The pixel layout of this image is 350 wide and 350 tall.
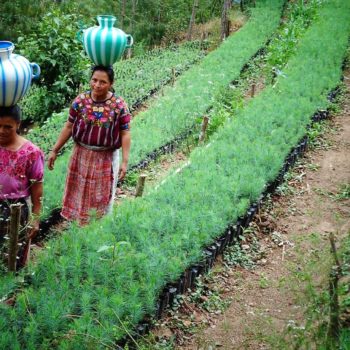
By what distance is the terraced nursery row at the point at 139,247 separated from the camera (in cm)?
321

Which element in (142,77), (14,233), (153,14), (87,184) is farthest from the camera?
(153,14)

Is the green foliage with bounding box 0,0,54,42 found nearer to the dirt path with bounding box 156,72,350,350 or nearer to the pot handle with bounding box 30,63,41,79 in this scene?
the dirt path with bounding box 156,72,350,350

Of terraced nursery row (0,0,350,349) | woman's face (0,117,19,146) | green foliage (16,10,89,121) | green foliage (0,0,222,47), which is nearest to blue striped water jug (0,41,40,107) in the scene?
woman's face (0,117,19,146)

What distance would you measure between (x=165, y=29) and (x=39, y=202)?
2481 centimetres

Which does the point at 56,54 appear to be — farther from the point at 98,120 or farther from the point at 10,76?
the point at 10,76

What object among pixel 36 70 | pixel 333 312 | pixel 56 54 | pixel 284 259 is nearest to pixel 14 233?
pixel 36 70

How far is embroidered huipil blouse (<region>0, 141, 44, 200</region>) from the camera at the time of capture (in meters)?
3.44

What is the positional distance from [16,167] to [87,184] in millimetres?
1213

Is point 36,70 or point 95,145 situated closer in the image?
point 36,70

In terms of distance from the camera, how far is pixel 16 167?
3.45 m

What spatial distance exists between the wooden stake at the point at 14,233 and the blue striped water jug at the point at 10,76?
2.83 feet

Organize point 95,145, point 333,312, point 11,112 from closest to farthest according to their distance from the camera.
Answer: point 333,312 → point 11,112 → point 95,145

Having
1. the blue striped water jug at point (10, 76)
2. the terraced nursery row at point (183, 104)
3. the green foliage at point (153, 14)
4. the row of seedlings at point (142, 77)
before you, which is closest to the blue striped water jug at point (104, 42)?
the blue striped water jug at point (10, 76)

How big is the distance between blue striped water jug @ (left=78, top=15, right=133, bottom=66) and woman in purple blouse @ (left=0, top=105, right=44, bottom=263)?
138 cm
